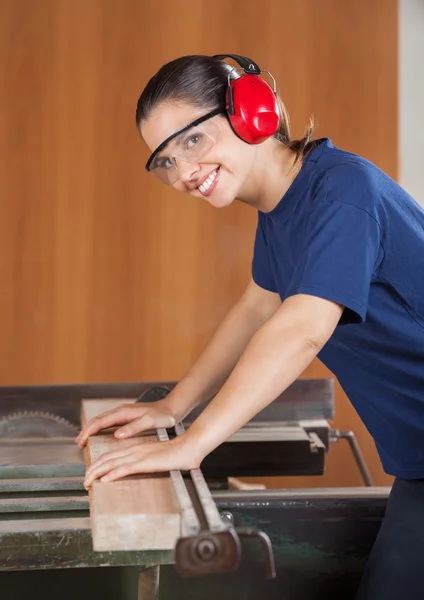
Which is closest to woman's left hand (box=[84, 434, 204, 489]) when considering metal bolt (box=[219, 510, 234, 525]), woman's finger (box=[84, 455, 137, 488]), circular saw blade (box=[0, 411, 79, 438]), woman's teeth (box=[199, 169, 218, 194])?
woman's finger (box=[84, 455, 137, 488])

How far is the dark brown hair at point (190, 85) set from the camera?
1432 mm

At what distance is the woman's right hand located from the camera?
1.56 m

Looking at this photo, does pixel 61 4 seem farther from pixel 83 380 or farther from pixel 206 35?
pixel 83 380

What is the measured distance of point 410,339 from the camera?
1.39m

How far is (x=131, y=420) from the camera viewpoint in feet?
5.28

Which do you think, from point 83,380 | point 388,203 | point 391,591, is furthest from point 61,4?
point 391,591

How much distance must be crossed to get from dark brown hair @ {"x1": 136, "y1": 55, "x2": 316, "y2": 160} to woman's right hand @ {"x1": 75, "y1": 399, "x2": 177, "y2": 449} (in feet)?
1.88

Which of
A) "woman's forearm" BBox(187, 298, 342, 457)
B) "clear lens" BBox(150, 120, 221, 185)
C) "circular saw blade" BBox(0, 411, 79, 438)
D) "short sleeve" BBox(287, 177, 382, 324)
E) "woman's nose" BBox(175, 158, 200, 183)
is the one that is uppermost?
"clear lens" BBox(150, 120, 221, 185)

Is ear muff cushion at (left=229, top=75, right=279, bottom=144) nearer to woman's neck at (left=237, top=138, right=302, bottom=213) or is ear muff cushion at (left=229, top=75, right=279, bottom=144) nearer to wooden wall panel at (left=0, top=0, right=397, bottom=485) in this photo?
woman's neck at (left=237, top=138, right=302, bottom=213)

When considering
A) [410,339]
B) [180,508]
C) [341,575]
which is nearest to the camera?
[180,508]

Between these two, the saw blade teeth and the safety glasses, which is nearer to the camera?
the safety glasses

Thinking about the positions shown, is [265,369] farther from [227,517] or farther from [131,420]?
[131,420]

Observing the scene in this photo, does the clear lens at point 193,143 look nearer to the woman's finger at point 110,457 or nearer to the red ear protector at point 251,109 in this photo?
the red ear protector at point 251,109

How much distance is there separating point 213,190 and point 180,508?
63 centimetres
